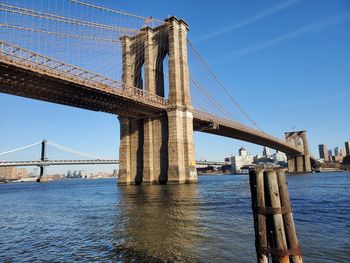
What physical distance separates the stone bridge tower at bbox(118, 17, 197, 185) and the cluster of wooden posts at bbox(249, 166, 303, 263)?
126 feet

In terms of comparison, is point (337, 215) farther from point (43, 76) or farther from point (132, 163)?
point (132, 163)

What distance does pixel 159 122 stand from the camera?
49.7 metres

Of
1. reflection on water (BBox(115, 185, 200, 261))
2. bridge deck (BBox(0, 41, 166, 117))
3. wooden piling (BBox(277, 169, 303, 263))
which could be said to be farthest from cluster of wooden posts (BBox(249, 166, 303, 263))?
bridge deck (BBox(0, 41, 166, 117))

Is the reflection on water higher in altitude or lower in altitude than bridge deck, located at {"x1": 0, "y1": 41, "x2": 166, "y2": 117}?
lower

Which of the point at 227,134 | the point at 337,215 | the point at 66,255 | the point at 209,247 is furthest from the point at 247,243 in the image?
the point at 227,134

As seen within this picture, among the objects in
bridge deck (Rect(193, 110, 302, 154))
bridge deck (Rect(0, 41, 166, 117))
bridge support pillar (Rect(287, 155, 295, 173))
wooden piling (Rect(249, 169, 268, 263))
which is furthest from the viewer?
bridge support pillar (Rect(287, 155, 295, 173))

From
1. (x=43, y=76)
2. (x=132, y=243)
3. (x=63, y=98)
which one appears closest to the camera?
(x=132, y=243)

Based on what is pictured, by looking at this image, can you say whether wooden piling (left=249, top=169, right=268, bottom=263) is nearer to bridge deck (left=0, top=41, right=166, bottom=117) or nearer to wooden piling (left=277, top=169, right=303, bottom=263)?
wooden piling (left=277, top=169, right=303, bottom=263)

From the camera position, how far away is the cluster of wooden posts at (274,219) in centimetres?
571

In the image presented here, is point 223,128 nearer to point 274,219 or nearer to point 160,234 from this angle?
point 160,234

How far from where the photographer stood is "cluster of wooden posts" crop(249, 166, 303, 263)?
5715 mm

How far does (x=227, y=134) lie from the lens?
71.4m

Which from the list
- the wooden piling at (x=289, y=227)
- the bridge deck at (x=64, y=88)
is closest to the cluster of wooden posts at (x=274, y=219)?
the wooden piling at (x=289, y=227)

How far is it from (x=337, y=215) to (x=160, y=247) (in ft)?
32.5
